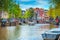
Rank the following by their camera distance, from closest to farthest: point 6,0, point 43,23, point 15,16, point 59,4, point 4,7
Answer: point 59,4, point 6,0, point 4,7, point 43,23, point 15,16

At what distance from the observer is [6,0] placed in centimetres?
766

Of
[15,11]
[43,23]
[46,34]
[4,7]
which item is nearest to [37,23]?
[43,23]

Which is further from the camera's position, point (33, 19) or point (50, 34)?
point (33, 19)

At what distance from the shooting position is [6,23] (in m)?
15.7

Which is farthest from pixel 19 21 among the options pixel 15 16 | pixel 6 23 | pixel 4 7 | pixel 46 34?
pixel 46 34

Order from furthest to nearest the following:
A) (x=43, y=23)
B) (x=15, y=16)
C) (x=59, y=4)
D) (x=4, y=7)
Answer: (x=15, y=16) → (x=43, y=23) → (x=4, y=7) → (x=59, y=4)

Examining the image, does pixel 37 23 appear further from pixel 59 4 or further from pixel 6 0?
pixel 59 4

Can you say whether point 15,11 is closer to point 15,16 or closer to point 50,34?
point 15,16

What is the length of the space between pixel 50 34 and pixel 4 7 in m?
3.59

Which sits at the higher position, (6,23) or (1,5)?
(1,5)

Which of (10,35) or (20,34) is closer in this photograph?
(10,35)

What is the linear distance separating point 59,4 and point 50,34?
623mm

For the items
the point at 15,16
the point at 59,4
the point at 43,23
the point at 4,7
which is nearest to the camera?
the point at 59,4

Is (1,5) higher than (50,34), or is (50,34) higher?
(1,5)
